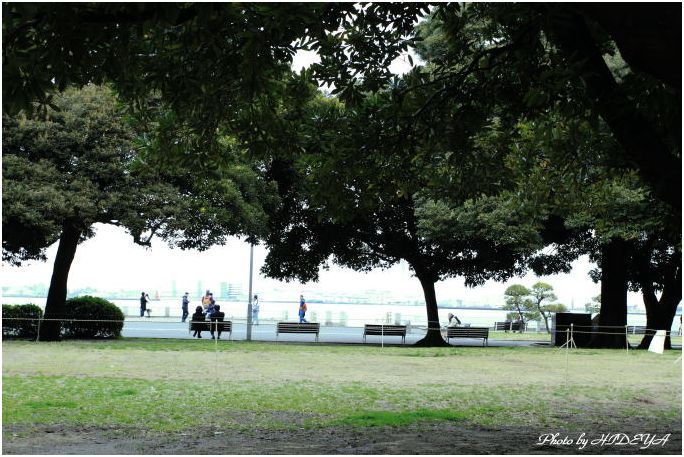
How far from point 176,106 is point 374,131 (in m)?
2.67

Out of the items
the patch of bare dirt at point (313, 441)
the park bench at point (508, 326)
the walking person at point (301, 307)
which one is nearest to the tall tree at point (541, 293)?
the park bench at point (508, 326)

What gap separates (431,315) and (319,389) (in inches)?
794

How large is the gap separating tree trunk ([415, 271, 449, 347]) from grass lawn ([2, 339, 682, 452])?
8.11 m

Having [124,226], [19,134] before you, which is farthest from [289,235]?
[19,134]

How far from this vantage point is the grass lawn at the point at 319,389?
33.0 feet

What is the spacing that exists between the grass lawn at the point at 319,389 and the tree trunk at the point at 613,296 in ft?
23.5

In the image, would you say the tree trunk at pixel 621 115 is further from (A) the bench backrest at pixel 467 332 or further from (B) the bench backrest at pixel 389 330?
(B) the bench backrest at pixel 389 330

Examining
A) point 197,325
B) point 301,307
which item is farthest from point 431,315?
point 197,325

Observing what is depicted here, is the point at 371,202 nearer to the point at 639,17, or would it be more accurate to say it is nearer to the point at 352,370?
the point at 639,17

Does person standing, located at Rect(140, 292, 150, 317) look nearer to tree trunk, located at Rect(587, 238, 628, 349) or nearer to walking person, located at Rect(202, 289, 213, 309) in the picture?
walking person, located at Rect(202, 289, 213, 309)

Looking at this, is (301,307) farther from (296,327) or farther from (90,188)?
(90,188)

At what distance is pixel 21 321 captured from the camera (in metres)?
27.7

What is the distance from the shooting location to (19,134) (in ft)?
81.9

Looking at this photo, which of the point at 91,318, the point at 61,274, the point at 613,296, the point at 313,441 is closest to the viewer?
the point at 313,441
